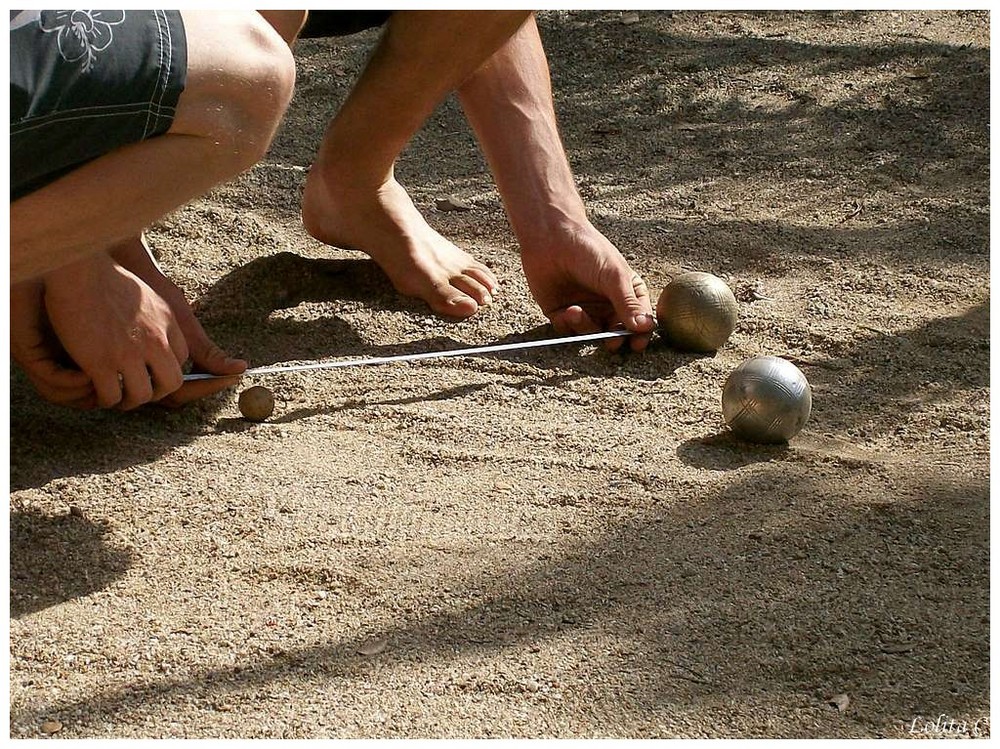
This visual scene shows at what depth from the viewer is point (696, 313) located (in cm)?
318

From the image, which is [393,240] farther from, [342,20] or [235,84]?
[235,84]

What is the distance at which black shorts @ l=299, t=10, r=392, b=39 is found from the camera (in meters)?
3.27

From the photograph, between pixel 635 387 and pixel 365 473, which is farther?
pixel 635 387

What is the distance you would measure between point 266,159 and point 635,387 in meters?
1.79

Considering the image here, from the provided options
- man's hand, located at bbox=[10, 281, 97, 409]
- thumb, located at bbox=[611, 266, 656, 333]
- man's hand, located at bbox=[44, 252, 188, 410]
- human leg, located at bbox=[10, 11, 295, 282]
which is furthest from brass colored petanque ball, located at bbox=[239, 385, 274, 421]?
thumb, located at bbox=[611, 266, 656, 333]

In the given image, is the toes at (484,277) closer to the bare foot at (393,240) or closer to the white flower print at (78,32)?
the bare foot at (393,240)

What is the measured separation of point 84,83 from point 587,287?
156cm

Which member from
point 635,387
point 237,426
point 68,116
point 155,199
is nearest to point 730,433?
point 635,387

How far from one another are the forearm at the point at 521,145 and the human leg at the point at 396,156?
154 millimetres

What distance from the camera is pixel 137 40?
212cm

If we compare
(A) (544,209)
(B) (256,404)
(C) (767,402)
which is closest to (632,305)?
(A) (544,209)

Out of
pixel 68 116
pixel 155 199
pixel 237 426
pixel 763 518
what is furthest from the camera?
pixel 237 426

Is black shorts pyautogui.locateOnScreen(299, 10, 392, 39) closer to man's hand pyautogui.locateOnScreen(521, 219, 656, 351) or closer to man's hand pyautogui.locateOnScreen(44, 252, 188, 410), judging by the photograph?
man's hand pyautogui.locateOnScreen(521, 219, 656, 351)

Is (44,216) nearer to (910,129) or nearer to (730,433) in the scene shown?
(730,433)
